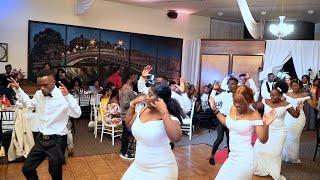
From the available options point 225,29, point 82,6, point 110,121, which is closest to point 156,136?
point 110,121

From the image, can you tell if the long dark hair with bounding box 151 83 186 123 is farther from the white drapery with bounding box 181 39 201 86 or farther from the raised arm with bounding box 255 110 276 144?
the white drapery with bounding box 181 39 201 86

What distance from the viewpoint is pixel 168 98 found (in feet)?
7.91

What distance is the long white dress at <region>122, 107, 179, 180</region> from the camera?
2.27 m

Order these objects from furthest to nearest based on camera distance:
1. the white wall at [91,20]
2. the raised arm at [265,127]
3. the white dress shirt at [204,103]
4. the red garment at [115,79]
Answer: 1. the red garment at [115,79]
2. the white dress shirt at [204,103]
3. the white wall at [91,20]
4. the raised arm at [265,127]

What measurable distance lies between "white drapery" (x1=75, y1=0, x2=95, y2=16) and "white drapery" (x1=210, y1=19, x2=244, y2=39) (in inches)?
209

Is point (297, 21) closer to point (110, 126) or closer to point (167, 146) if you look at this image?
point (110, 126)

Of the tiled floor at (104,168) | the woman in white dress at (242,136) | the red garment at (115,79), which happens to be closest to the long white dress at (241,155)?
the woman in white dress at (242,136)

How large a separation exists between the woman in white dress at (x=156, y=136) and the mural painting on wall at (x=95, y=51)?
7.16 metres

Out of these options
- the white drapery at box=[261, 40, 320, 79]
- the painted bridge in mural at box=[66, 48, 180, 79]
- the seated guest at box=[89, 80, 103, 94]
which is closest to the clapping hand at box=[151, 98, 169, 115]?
the seated guest at box=[89, 80, 103, 94]

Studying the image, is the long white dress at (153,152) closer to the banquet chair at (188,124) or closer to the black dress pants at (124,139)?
the black dress pants at (124,139)

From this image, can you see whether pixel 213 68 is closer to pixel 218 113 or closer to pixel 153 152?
pixel 218 113

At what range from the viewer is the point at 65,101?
3291 mm

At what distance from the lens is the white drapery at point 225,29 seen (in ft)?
40.1

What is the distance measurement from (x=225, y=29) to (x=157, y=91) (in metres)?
10.7
